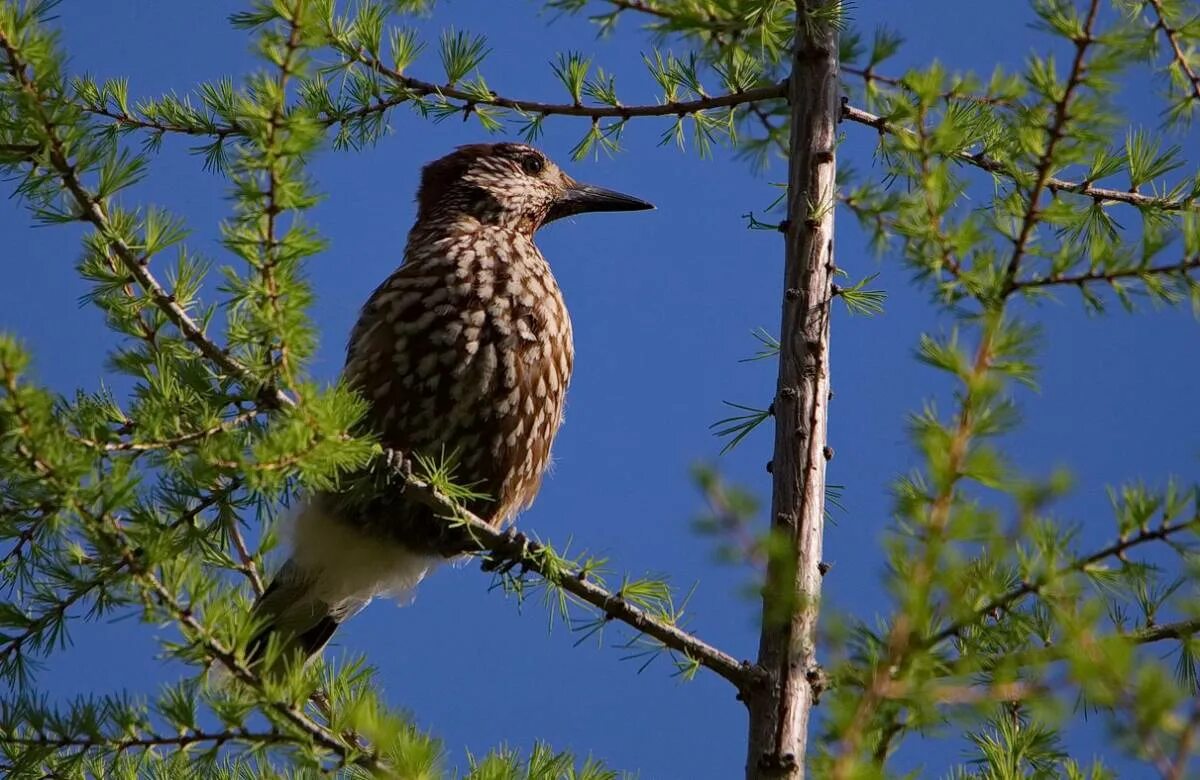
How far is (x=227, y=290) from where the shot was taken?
6.95 ft

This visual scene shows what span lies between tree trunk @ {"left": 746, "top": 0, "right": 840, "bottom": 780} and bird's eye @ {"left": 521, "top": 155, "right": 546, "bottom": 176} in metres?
1.53

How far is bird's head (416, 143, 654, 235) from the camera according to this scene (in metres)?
4.14

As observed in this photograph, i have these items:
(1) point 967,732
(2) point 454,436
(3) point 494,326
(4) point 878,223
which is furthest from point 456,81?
(1) point 967,732

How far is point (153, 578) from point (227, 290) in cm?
46

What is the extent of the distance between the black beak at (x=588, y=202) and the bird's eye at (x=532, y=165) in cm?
11

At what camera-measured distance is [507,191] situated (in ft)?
13.8

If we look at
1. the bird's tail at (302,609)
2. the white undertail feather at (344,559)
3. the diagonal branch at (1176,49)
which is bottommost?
the bird's tail at (302,609)

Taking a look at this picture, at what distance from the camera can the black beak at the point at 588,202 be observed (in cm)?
432

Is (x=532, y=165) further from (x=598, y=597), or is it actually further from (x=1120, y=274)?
(x=1120, y=274)

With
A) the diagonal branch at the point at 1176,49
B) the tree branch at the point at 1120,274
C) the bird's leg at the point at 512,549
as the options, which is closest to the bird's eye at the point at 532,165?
the bird's leg at the point at 512,549

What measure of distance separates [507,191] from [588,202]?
0.32 metres

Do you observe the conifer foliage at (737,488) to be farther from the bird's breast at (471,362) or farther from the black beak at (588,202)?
the black beak at (588,202)

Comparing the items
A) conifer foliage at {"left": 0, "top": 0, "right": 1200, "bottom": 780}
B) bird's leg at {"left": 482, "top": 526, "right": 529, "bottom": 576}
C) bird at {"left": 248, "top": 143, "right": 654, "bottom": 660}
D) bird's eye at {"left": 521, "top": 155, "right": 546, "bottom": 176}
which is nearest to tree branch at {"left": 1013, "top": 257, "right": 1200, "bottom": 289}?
conifer foliage at {"left": 0, "top": 0, "right": 1200, "bottom": 780}

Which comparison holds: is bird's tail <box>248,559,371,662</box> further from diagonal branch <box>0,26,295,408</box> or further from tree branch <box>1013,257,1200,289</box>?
tree branch <box>1013,257,1200,289</box>
